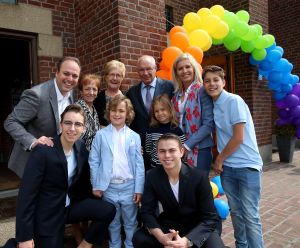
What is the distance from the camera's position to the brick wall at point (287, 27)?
31.3ft

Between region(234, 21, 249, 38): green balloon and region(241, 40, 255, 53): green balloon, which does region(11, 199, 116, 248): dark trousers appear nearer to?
region(234, 21, 249, 38): green balloon

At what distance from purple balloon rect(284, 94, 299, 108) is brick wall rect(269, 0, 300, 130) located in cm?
340

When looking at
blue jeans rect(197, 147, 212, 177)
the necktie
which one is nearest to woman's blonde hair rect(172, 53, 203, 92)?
the necktie

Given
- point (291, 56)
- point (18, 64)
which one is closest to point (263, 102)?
point (291, 56)

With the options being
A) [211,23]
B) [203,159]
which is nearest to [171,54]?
[211,23]

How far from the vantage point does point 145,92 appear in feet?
10.6

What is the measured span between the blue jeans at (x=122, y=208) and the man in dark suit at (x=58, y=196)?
9cm

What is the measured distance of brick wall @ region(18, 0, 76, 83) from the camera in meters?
4.40

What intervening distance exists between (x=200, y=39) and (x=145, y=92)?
5.12 ft

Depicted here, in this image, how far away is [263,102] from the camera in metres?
6.98

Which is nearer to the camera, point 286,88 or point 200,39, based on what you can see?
point 200,39

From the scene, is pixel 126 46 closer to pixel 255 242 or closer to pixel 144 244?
pixel 144 244

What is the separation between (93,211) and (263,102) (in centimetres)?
563

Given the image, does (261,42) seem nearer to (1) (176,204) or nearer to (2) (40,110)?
(1) (176,204)
